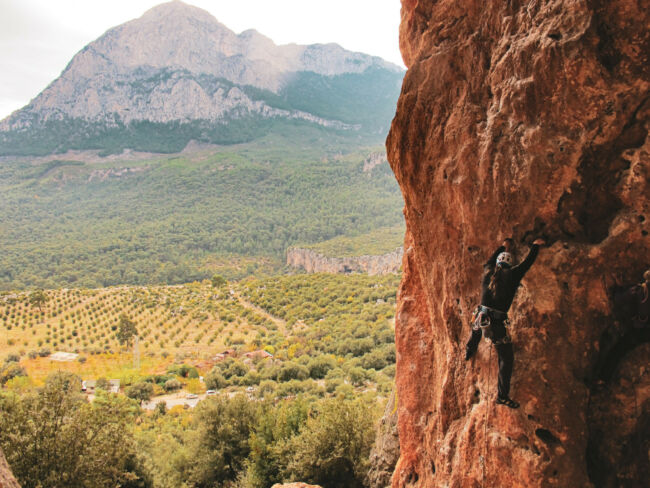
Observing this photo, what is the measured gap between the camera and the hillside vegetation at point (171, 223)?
120312 mm

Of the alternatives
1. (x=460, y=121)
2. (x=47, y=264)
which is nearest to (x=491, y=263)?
(x=460, y=121)

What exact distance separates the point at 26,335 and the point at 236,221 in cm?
11459

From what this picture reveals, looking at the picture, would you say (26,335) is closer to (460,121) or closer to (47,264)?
(460,121)

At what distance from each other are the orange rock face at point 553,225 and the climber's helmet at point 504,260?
40cm

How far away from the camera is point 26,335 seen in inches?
2168

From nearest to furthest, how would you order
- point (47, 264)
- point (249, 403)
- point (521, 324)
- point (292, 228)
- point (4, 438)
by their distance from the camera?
1. point (521, 324)
2. point (4, 438)
3. point (249, 403)
4. point (47, 264)
5. point (292, 228)

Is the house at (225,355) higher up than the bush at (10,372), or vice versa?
the bush at (10,372)

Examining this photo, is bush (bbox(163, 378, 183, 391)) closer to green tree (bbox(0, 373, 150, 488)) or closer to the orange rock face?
green tree (bbox(0, 373, 150, 488))

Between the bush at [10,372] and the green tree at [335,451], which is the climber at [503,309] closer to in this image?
the green tree at [335,451]

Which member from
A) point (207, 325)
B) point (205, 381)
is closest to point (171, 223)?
point (207, 325)

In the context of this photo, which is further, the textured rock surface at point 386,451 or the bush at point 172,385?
the bush at point 172,385

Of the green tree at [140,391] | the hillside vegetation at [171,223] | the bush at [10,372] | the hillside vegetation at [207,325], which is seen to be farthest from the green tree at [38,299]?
the hillside vegetation at [171,223]

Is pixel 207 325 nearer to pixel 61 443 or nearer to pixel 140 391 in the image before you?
pixel 140 391

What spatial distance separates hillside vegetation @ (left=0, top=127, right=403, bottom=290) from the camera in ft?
395
